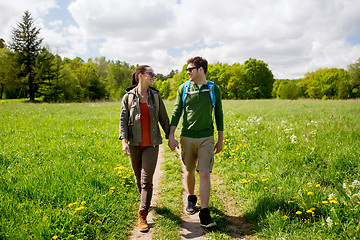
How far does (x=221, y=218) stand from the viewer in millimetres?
3812

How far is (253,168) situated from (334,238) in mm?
2710

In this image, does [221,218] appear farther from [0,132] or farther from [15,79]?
[15,79]

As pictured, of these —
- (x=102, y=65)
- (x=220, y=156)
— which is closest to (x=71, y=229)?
(x=220, y=156)

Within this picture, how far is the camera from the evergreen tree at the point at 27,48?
38781mm

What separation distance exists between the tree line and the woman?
4194cm

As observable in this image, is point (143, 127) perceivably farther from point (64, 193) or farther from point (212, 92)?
point (64, 193)

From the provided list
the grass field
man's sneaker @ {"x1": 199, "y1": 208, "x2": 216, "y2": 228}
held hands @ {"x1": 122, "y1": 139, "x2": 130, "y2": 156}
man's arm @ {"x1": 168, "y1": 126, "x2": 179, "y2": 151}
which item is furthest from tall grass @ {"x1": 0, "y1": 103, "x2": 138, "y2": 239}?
man's arm @ {"x1": 168, "y1": 126, "x2": 179, "y2": 151}

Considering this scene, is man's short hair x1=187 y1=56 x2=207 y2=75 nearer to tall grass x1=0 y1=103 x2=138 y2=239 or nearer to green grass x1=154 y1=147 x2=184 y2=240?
green grass x1=154 y1=147 x2=184 y2=240

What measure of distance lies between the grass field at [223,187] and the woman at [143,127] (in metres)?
0.76

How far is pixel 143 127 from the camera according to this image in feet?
12.3

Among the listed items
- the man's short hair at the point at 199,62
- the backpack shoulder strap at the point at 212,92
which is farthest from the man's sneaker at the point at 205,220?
the man's short hair at the point at 199,62

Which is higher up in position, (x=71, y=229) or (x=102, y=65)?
(x=102, y=65)

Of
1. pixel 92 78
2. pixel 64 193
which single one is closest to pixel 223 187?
pixel 64 193

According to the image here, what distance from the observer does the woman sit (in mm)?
3654
